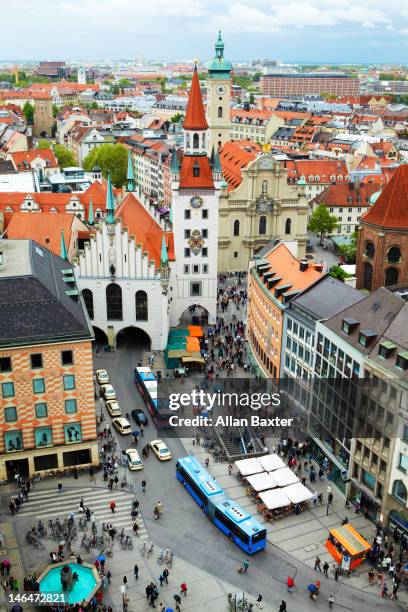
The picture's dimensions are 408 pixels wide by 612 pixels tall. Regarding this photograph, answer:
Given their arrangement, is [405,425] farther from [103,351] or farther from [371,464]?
[103,351]

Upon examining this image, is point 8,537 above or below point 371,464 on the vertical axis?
below

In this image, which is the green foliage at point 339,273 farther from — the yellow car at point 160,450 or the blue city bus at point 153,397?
the yellow car at point 160,450

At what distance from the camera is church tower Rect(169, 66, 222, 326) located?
272 ft

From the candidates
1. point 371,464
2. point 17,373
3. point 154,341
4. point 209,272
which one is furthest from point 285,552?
point 209,272

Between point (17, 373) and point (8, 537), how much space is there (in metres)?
12.0

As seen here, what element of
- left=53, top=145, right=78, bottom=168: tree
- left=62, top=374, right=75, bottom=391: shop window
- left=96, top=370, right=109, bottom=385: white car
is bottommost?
left=96, top=370, right=109, bottom=385: white car

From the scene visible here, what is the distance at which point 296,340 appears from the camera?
6222cm

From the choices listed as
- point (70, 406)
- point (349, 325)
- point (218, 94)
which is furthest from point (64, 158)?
point (349, 325)

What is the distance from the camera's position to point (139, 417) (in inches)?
2485

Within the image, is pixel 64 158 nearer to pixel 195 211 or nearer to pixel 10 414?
pixel 195 211

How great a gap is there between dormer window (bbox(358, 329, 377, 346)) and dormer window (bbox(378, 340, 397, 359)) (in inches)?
A: 56.3

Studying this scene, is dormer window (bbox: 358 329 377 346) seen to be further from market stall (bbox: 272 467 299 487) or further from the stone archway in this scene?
the stone archway

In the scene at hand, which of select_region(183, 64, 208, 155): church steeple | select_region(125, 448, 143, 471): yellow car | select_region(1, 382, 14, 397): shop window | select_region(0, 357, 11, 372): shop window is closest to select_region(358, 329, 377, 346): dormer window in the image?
select_region(125, 448, 143, 471): yellow car

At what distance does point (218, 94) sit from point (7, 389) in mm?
105758
